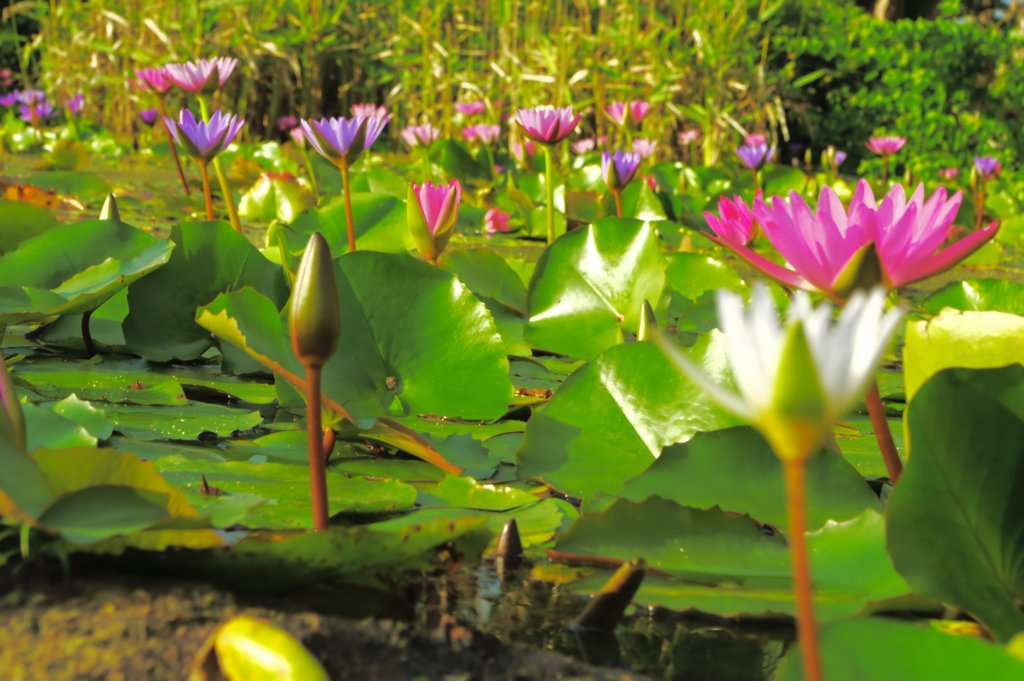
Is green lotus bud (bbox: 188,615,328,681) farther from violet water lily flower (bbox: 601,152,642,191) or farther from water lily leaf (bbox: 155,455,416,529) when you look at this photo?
violet water lily flower (bbox: 601,152,642,191)

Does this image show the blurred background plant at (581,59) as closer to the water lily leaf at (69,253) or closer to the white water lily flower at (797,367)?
the water lily leaf at (69,253)

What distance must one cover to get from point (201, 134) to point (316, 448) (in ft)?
2.67

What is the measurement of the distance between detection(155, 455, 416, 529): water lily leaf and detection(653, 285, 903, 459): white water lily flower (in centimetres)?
42

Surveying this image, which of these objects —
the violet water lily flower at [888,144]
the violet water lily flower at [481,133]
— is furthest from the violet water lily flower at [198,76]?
the violet water lily flower at [888,144]

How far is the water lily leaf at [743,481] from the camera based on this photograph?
0.68 meters

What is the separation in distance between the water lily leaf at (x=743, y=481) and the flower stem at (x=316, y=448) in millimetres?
207

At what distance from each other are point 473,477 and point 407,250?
805 millimetres

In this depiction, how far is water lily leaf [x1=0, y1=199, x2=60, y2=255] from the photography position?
3.98ft

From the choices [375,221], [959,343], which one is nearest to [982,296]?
[959,343]

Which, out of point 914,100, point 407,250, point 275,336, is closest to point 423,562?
point 275,336

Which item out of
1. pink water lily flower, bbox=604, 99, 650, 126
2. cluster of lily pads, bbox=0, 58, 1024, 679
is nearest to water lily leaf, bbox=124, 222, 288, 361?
cluster of lily pads, bbox=0, 58, 1024, 679

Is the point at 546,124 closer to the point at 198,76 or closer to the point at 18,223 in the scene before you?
the point at 198,76

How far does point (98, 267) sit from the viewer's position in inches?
40.4

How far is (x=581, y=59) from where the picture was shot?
4766 mm
